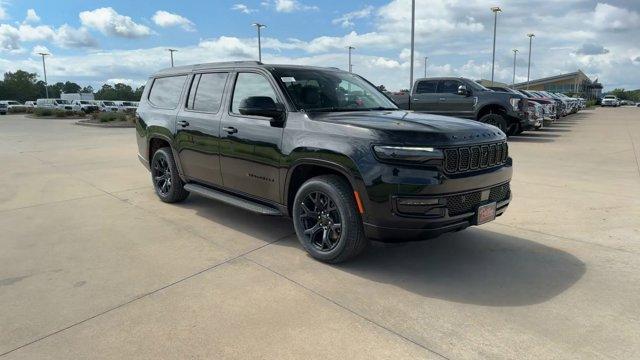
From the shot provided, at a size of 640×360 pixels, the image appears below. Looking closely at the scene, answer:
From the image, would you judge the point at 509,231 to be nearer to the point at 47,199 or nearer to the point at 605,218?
the point at 605,218

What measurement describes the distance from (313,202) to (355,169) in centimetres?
67

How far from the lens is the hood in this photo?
12.2ft

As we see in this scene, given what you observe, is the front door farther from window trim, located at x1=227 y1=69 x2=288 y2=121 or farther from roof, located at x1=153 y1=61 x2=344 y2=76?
roof, located at x1=153 y1=61 x2=344 y2=76

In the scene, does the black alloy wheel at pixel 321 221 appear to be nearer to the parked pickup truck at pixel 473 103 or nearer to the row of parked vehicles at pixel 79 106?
the parked pickup truck at pixel 473 103

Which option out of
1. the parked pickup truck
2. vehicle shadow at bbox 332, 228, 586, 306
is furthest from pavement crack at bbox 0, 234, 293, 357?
the parked pickup truck

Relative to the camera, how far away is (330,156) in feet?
13.2

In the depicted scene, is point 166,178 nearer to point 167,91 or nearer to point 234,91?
point 167,91

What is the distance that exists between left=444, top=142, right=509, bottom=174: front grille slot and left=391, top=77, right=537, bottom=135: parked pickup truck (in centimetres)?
996

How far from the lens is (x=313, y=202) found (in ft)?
14.1

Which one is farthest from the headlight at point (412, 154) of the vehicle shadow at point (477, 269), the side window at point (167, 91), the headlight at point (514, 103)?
the headlight at point (514, 103)

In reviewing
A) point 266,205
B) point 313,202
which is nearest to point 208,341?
point 313,202

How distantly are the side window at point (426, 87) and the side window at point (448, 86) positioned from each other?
21cm

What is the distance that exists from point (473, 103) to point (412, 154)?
40.5ft

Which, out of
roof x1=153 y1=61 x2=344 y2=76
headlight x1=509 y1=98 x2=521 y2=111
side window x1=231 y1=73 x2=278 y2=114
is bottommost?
headlight x1=509 y1=98 x2=521 y2=111
